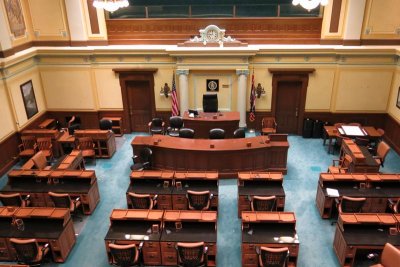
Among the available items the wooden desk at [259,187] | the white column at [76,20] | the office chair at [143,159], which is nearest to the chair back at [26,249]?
the office chair at [143,159]

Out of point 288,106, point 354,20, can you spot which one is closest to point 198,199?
point 288,106

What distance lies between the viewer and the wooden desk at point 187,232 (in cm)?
772

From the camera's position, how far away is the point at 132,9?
17188mm

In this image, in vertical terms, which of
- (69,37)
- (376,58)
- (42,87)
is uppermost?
(69,37)

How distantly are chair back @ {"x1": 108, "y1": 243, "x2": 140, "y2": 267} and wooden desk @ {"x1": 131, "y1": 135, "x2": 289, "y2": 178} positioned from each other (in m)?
4.42

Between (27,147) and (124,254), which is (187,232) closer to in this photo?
(124,254)

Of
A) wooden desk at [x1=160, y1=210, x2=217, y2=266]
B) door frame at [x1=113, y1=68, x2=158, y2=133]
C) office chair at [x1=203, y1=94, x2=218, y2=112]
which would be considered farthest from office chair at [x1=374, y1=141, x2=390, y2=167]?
door frame at [x1=113, y1=68, x2=158, y2=133]

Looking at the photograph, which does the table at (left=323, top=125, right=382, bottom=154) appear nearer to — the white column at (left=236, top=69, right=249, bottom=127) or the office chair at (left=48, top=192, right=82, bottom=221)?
the white column at (left=236, top=69, right=249, bottom=127)

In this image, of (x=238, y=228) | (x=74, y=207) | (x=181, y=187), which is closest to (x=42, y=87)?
(x=74, y=207)

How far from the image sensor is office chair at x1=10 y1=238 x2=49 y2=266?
24.7 ft

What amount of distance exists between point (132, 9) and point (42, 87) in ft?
19.2

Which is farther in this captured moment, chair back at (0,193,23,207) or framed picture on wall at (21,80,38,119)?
framed picture on wall at (21,80,38,119)

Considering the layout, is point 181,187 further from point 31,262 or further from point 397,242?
point 397,242

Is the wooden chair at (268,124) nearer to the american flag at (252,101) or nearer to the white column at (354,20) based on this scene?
the american flag at (252,101)
